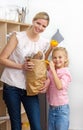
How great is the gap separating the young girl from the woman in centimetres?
13

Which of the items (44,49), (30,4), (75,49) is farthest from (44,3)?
(44,49)

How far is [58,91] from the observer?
1857 millimetres

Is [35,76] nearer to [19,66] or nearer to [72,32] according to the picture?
[19,66]

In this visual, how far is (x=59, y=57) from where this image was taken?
189 cm

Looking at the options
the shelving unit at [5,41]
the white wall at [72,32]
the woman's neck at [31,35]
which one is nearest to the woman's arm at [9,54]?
the woman's neck at [31,35]

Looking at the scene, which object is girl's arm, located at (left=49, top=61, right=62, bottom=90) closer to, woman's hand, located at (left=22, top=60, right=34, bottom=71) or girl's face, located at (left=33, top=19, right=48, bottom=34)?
woman's hand, located at (left=22, top=60, right=34, bottom=71)

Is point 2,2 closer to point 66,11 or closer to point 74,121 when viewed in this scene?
point 66,11

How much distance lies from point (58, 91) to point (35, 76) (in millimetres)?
240

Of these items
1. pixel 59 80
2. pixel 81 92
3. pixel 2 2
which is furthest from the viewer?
pixel 81 92

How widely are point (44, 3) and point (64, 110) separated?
138 cm

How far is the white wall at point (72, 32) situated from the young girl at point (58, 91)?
0.80 m

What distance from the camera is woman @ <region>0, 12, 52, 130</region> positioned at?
67.8 inches

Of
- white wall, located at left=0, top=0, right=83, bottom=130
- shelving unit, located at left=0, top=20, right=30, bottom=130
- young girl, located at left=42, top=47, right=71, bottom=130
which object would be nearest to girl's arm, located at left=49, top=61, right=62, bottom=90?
young girl, located at left=42, top=47, right=71, bottom=130

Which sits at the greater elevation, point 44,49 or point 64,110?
point 44,49
